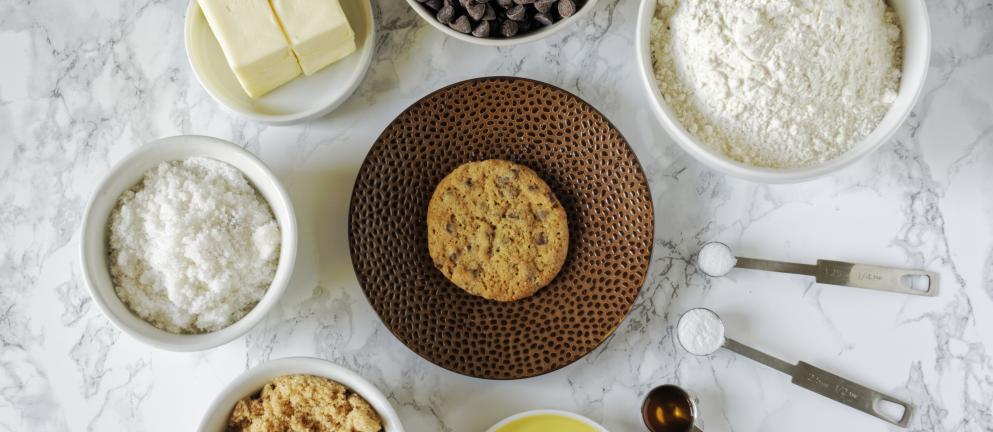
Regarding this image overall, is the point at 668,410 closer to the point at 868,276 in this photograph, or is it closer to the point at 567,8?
the point at 868,276

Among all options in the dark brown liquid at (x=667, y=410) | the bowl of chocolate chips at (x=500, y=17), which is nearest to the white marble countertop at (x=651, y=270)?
the dark brown liquid at (x=667, y=410)

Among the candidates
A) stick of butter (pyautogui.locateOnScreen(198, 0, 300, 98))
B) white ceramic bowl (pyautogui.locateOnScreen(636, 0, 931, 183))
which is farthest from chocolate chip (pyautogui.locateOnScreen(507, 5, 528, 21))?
stick of butter (pyautogui.locateOnScreen(198, 0, 300, 98))

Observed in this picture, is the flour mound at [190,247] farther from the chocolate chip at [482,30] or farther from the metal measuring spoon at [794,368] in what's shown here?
the metal measuring spoon at [794,368]

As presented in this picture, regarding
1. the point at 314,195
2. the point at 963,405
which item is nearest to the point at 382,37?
the point at 314,195

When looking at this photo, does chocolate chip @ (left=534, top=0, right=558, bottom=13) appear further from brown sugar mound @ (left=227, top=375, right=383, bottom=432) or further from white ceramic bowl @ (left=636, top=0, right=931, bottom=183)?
brown sugar mound @ (left=227, top=375, right=383, bottom=432)

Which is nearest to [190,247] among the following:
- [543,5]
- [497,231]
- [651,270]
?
[497,231]
